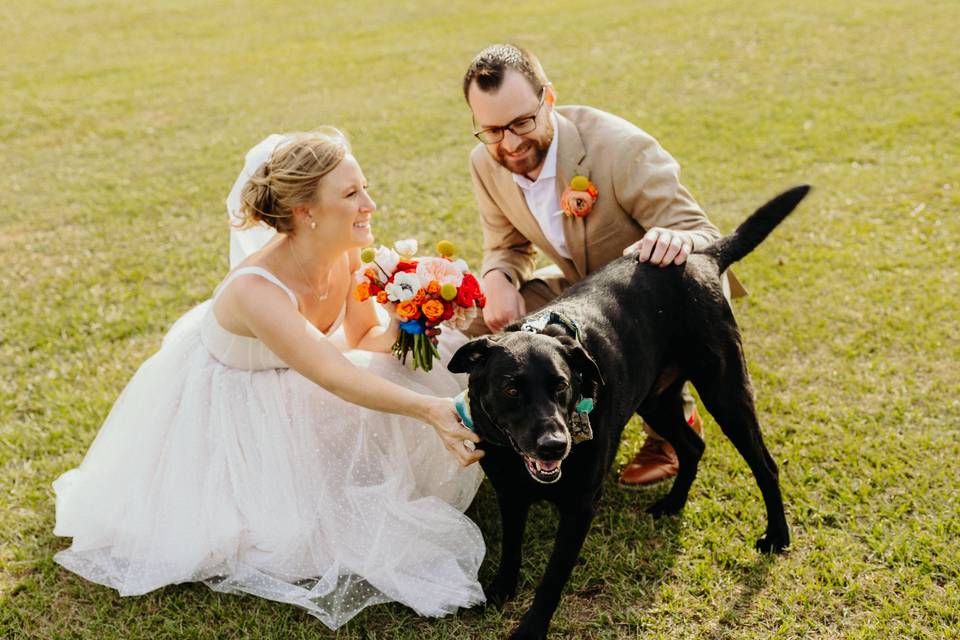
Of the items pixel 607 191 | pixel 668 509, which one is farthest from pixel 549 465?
pixel 607 191

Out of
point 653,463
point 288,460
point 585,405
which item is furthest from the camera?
point 653,463

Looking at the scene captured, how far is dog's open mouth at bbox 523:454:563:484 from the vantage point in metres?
2.76

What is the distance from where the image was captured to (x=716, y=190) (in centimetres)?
744

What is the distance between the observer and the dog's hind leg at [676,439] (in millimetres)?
3869

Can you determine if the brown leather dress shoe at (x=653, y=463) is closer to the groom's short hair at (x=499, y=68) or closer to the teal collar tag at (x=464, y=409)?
the teal collar tag at (x=464, y=409)

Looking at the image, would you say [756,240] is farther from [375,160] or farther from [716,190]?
[375,160]

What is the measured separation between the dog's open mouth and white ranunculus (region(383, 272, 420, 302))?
3.01ft

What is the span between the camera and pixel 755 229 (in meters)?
3.55

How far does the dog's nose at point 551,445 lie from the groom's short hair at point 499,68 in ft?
6.06

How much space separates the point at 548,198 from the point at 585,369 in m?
1.48

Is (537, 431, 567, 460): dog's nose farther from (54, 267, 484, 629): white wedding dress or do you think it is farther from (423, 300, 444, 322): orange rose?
(54, 267, 484, 629): white wedding dress

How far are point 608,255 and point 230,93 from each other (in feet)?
29.7

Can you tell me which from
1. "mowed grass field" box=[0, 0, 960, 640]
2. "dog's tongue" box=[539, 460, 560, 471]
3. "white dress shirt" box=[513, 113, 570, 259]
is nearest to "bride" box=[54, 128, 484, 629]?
"mowed grass field" box=[0, 0, 960, 640]

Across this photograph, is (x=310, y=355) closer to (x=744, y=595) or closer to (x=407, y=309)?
(x=407, y=309)
